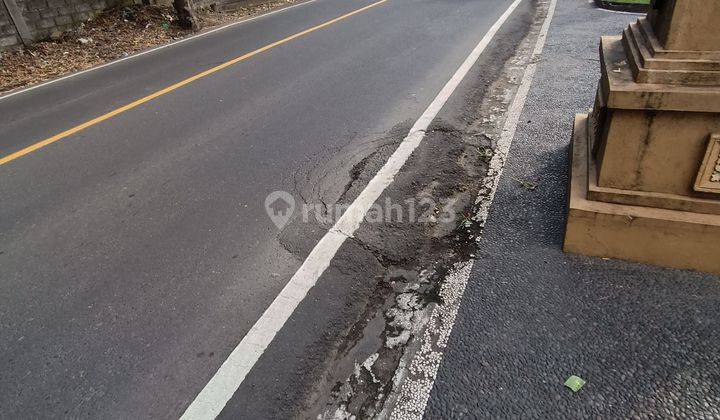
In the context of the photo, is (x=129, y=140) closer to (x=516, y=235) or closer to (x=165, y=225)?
(x=165, y=225)

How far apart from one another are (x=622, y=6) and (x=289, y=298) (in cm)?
1021

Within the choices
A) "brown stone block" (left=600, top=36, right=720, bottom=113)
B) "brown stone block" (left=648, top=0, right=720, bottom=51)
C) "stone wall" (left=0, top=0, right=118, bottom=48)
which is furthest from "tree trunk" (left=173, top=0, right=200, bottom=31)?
"brown stone block" (left=648, top=0, right=720, bottom=51)

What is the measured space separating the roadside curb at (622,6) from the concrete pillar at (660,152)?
316 inches

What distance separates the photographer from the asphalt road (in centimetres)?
246

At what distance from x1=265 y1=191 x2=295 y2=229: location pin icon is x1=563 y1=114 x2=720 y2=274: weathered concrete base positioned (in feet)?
6.64

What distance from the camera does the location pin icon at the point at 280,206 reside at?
3.58 m

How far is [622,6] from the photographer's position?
9570 millimetres

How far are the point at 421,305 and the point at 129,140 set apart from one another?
13.2 feet

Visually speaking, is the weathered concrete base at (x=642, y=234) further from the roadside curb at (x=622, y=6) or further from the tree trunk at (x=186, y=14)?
the tree trunk at (x=186, y=14)

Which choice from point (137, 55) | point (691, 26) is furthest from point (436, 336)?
point (137, 55)

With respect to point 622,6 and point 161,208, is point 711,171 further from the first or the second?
point 622,6

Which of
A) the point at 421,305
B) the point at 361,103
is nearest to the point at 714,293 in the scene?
the point at 421,305

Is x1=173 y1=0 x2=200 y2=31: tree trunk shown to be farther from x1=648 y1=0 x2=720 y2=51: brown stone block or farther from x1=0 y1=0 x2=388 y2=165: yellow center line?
x1=648 y1=0 x2=720 y2=51: brown stone block

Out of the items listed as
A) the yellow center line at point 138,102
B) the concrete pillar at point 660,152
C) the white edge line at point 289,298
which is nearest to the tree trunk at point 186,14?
the yellow center line at point 138,102
